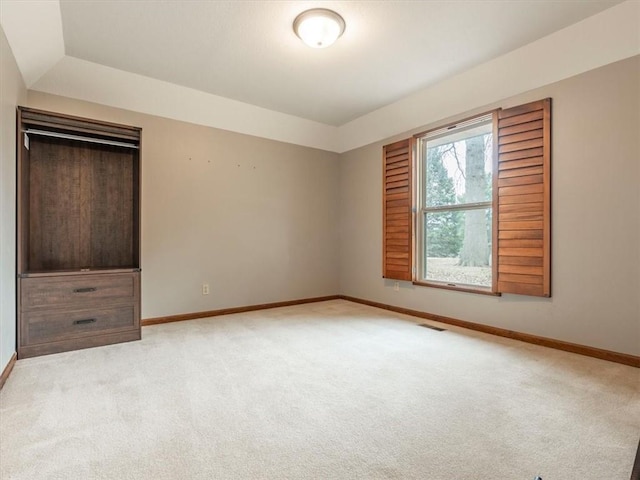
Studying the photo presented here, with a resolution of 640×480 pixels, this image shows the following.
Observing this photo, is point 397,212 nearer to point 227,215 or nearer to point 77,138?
point 227,215

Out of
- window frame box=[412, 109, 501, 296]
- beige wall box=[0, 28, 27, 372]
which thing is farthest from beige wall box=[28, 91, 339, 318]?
window frame box=[412, 109, 501, 296]

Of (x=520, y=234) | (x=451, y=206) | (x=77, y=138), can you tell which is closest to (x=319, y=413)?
A: (x=520, y=234)

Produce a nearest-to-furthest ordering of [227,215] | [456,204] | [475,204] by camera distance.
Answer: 1. [475,204]
2. [456,204]
3. [227,215]

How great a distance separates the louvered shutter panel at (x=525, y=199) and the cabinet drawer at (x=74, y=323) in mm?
3448

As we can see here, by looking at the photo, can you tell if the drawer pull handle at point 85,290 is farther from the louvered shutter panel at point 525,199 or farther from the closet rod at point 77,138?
the louvered shutter panel at point 525,199

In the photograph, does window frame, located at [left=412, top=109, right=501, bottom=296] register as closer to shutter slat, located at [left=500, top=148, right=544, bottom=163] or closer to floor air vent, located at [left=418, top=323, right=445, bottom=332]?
shutter slat, located at [left=500, top=148, right=544, bottom=163]

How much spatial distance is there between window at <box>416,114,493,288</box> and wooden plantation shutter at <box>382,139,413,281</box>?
121 millimetres

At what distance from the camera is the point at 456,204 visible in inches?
144

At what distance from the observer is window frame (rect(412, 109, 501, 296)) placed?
3195mm

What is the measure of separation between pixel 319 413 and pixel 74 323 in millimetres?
2261

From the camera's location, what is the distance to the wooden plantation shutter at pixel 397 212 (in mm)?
4043

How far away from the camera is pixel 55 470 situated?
1306 millimetres

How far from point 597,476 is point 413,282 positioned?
2.76 meters

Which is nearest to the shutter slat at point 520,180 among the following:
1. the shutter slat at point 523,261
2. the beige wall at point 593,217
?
the beige wall at point 593,217
